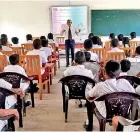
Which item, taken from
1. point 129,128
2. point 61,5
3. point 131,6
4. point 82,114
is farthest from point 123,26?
point 129,128

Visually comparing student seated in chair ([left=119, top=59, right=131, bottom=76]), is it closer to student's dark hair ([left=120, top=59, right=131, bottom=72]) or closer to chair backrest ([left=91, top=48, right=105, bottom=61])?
student's dark hair ([left=120, top=59, right=131, bottom=72])

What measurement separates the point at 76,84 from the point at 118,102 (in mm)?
1078

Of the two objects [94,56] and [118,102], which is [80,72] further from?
[94,56]

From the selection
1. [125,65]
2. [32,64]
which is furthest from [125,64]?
[32,64]

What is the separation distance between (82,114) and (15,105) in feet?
4.29

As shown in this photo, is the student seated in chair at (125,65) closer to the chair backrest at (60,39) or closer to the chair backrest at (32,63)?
the chair backrest at (32,63)

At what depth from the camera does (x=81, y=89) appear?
3.91 m

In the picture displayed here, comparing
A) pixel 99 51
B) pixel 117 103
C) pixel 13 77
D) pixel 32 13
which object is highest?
pixel 32 13

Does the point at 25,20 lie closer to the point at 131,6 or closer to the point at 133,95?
the point at 131,6

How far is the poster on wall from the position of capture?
402 inches

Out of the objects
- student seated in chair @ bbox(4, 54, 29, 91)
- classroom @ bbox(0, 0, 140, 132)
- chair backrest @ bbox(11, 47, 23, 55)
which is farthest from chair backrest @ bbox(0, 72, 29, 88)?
chair backrest @ bbox(11, 47, 23, 55)

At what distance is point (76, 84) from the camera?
3.89 metres

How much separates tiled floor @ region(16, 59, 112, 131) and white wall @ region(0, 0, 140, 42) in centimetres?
555

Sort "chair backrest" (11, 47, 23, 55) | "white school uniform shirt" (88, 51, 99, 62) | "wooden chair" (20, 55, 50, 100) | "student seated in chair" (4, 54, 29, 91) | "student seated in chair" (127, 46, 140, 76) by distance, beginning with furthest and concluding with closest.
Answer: "chair backrest" (11, 47, 23, 55) < "white school uniform shirt" (88, 51, 99, 62) < "wooden chair" (20, 55, 50, 100) < "student seated in chair" (127, 46, 140, 76) < "student seated in chair" (4, 54, 29, 91)
